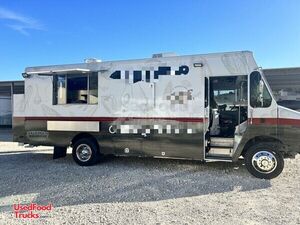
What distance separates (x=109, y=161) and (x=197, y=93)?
12.3ft

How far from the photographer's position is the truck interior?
26.0 feet

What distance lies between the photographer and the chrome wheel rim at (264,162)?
24.3ft

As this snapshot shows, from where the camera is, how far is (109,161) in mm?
9758

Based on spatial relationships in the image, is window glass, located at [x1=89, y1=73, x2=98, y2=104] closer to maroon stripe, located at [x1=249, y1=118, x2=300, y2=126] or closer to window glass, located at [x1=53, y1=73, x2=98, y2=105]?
window glass, located at [x1=53, y1=73, x2=98, y2=105]

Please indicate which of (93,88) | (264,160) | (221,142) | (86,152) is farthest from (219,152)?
(93,88)

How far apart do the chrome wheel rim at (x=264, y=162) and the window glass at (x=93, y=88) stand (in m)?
4.68

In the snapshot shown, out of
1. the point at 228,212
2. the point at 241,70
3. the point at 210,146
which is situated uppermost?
the point at 241,70

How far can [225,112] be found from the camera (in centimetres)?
883

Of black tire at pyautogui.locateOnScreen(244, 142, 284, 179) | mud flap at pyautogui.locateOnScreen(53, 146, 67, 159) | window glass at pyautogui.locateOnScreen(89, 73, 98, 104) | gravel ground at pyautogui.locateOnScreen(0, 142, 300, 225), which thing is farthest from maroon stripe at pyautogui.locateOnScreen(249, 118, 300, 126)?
mud flap at pyautogui.locateOnScreen(53, 146, 67, 159)

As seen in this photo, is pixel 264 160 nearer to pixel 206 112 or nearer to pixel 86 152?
pixel 206 112

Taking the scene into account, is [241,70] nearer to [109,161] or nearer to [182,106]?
[182,106]

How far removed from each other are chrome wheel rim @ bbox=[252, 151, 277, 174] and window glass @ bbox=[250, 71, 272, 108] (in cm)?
120

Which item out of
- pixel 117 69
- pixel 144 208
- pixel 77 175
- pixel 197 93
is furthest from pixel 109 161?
pixel 144 208

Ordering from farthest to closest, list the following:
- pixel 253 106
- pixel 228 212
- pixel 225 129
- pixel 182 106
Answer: pixel 225 129
pixel 182 106
pixel 253 106
pixel 228 212
